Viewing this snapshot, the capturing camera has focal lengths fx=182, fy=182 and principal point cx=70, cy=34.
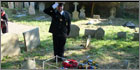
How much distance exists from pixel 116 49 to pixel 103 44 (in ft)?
2.56

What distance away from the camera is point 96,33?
882 centimetres

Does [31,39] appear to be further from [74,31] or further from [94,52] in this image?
[74,31]

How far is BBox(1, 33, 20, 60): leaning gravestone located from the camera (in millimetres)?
5672

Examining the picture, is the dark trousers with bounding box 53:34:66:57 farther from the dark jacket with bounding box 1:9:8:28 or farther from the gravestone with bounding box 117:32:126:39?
the gravestone with bounding box 117:32:126:39

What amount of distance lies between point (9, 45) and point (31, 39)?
1.02m

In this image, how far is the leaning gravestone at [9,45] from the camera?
18.6ft

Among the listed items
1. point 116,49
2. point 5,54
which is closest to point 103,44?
point 116,49

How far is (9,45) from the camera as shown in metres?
5.85

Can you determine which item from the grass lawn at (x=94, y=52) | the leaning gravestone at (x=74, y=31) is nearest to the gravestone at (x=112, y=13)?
the grass lawn at (x=94, y=52)

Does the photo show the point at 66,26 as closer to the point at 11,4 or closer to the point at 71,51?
the point at 71,51

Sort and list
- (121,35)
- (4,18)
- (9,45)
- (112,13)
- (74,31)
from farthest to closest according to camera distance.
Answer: (112,13), (121,35), (74,31), (4,18), (9,45)

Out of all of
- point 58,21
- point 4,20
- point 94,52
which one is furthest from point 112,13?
point 58,21

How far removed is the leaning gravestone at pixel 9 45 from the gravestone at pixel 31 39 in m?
0.44

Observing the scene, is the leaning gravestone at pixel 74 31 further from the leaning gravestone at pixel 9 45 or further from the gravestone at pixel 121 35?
the leaning gravestone at pixel 9 45
